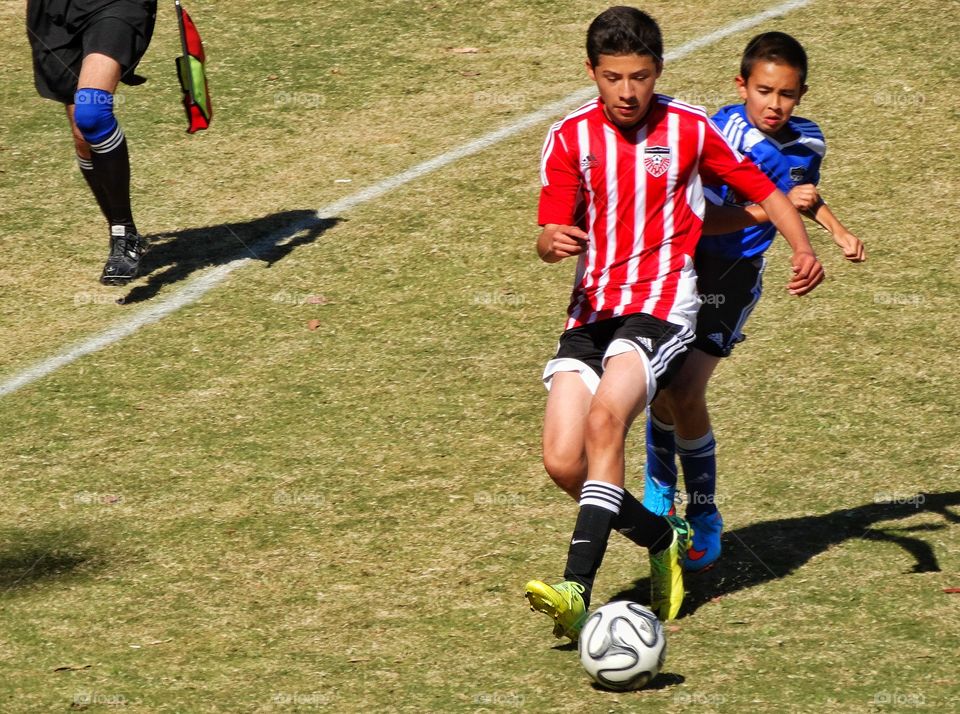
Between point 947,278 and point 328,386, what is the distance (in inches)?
139

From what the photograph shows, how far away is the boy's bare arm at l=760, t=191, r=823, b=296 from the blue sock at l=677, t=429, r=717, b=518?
35.7 inches

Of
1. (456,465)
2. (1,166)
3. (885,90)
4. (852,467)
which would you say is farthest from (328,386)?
(885,90)

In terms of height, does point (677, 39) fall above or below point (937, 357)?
above

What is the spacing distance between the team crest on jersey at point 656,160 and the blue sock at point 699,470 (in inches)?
45.9

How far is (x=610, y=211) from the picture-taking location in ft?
16.7

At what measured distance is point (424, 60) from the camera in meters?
11.3

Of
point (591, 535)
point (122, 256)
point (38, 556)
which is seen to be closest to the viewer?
point (591, 535)

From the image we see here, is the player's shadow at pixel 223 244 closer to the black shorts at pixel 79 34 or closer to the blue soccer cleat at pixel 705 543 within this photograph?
the black shorts at pixel 79 34

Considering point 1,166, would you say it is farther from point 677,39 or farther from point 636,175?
point 636,175

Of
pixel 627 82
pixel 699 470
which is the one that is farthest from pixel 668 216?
pixel 699 470

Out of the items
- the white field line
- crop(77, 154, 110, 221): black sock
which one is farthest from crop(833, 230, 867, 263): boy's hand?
crop(77, 154, 110, 221): black sock

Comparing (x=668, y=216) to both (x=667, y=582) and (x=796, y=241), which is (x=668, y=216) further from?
(x=667, y=582)

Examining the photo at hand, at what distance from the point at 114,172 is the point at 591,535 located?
4627 millimetres

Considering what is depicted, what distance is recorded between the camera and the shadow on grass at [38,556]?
5.78 meters
